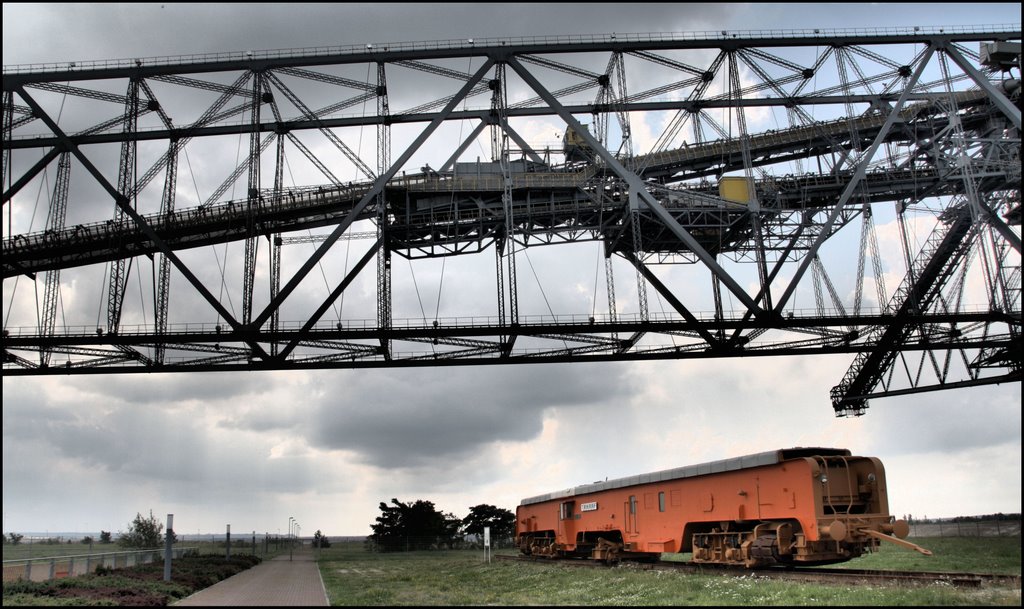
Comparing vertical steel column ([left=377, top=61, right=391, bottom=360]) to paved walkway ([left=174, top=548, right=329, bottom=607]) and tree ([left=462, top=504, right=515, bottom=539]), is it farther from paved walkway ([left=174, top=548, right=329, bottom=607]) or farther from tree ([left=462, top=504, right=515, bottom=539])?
tree ([left=462, top=504, right=515, bottom=539])

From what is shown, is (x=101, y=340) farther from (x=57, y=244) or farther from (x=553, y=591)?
(x=553, y=591)

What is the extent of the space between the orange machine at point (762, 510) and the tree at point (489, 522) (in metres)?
38.3

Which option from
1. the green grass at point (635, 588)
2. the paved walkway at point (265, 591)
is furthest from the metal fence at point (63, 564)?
the green grass at point (635, 588)

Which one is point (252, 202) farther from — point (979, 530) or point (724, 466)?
point (979, 530)

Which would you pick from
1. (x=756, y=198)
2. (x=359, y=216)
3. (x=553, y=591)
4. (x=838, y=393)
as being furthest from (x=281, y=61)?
(x=838, y=393)

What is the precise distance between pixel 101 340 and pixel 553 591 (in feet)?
70.0

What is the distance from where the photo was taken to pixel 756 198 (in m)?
35.4

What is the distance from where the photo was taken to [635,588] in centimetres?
2134

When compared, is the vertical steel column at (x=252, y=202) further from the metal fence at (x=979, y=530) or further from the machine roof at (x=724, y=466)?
the metal fence at (x=979, y=530)

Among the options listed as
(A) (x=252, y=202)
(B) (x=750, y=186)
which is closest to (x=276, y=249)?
(A) (x=252, y=202)

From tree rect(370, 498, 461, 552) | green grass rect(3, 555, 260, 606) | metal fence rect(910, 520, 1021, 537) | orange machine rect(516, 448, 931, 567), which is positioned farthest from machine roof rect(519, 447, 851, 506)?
tree rect(370, 498, 461, 552)

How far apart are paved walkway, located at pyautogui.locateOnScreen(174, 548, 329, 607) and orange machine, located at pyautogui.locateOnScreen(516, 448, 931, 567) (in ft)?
35.4

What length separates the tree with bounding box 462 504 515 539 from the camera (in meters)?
67.8

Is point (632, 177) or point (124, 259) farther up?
point (632, 177)
